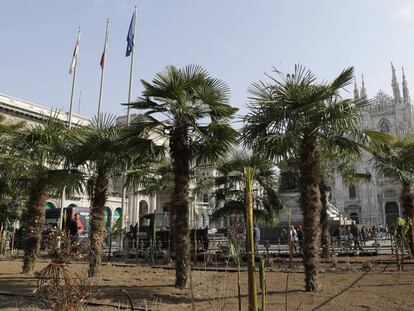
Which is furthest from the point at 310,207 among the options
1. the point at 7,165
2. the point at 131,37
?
the point at 131,37

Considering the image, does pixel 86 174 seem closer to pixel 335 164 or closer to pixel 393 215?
pixel 335 164

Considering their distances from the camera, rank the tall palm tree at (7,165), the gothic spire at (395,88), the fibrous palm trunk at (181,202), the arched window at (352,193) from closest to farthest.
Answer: the fibrous palm trunk at (181,202)
the tall palm tree at (7,165)
the arched window at (352,193)
the gothic spire at (395,88)

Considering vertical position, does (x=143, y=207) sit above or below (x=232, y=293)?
above

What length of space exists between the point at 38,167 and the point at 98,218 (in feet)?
8.44

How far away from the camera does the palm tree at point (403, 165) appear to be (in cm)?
1603

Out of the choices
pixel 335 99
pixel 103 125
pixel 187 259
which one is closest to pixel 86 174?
pixel 103 125

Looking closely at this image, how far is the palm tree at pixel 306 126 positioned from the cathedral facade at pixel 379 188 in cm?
5796

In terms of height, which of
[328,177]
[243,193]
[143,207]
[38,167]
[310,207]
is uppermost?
[143,207]

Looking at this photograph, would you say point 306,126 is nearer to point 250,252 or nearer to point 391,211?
point 250,252

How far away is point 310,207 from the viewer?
9172 mm

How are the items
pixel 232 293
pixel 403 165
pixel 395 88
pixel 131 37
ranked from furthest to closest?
pixel 395 88 → pixel 131 37 → pixel 403 165 → pixel 232 293

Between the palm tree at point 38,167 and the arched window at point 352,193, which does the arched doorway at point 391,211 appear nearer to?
the arched window at point 352,193

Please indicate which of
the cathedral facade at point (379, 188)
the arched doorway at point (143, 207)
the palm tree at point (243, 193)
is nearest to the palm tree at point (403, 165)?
the palm tree at point (243, 193)

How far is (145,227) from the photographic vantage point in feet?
87.2
